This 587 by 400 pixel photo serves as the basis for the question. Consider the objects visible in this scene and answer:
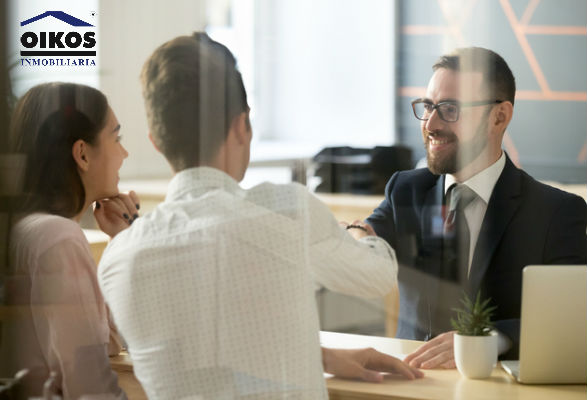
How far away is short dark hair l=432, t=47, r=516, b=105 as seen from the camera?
188cm

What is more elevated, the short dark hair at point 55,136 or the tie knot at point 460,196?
the short dark hair at point 55,136

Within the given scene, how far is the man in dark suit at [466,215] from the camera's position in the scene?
6.18 feet

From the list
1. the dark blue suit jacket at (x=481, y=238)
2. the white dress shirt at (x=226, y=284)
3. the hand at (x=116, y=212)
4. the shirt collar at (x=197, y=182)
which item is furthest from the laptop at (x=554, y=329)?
the hand at (x=116, y=212)

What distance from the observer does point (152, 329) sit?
5.49 ft

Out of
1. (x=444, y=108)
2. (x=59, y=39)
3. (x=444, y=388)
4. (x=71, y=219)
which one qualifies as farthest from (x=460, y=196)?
(x=59, y=39)

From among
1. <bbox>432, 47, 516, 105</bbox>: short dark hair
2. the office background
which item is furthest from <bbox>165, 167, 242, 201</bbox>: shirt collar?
<bbox>432, 47, 516, 105</bbox>: short dark hair

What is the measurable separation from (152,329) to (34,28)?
963 millimetres

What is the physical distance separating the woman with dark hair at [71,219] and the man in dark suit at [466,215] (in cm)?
Answer: 69

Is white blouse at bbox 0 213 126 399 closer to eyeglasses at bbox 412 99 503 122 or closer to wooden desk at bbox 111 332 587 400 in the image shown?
wooden desk at bbox 111 332 587 400

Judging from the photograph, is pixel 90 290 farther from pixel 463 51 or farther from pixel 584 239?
pixel 584 239

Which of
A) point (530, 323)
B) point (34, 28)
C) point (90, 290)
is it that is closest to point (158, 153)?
point (90, 290)

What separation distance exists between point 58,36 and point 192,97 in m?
0.59

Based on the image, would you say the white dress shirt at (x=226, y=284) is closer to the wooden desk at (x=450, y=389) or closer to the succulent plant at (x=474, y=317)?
the wooden desk at (x=450, y=389)

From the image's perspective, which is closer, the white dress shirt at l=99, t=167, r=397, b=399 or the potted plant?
the white dress shirt at l=99, t=167, r=397, b=399
